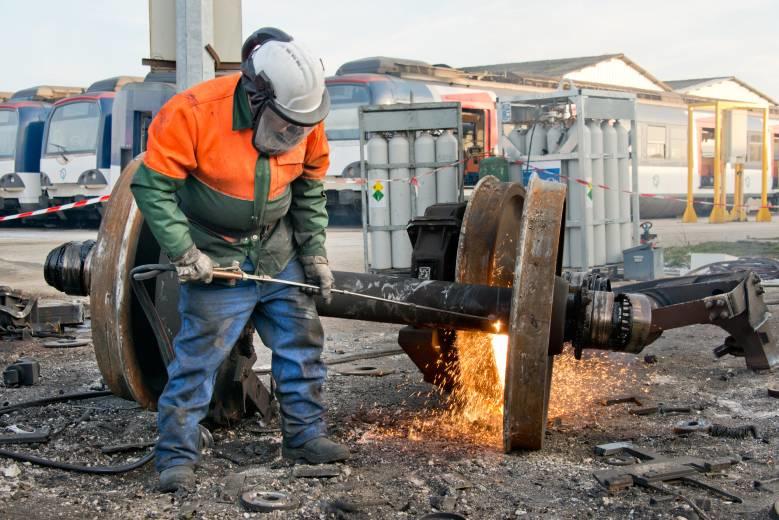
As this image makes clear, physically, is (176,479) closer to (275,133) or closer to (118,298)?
(118,298)

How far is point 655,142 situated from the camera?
945 inches

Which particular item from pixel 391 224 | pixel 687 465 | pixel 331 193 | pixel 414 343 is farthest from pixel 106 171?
pixel 687 465

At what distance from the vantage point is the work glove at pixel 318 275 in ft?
13.6

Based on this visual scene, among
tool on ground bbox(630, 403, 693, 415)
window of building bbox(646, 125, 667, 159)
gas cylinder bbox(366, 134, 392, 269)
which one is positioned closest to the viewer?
tool on ground bbox(630, 403, 693, 415)

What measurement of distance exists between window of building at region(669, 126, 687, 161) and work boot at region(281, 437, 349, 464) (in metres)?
22.1

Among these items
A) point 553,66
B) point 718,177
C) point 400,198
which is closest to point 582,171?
point 400,198

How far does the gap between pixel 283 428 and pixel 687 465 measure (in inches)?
66.5

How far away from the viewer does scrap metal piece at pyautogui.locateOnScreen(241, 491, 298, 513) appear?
3404mm

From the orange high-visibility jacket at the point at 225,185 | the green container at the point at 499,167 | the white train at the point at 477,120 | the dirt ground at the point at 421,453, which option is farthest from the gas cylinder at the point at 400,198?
the orange high-visibility jacket at the point at 225,185

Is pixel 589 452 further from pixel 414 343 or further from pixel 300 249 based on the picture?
pixel 300 249

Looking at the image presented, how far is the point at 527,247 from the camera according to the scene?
12.4 feet

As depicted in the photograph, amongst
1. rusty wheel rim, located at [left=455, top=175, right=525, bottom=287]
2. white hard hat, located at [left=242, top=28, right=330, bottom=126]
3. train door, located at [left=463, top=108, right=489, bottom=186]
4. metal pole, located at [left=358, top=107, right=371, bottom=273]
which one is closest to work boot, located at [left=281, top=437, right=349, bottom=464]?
rusty wheel rim, located at [left=455, top=175, right=525, bottom=287]

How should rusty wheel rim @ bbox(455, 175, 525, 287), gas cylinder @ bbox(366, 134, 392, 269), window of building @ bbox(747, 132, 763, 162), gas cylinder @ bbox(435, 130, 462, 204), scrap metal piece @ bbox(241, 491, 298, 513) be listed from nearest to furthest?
scrap metal piece @ bbox(241, 491, 298, 513)
rusty wheel rim @ bbox(455, 175, 525, 287)
gas cylinder @ bbox(435, 130, 462, 204)
gas cylinder @ bbox(366, 134, 392, 269)
window of building @ bbox(747, 132, 763, 162)

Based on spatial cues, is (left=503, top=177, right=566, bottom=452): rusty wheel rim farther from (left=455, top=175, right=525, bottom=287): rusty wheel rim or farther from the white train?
the white train
